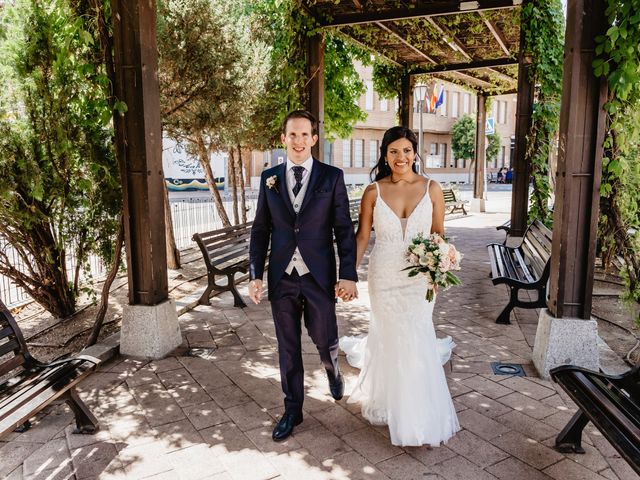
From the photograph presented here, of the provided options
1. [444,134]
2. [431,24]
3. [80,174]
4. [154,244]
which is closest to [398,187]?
[154,244]

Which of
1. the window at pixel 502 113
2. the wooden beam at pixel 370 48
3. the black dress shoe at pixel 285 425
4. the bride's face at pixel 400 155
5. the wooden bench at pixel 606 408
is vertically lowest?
the black dress shoe at pixel 285 425

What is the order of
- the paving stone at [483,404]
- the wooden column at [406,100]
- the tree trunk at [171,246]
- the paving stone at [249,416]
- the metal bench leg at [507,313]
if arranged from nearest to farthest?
the paving stone at [249,416] → the paving stone at [483,404] → the metal bench leg at [507,313] → the tree trunk at [171,246] → the wooden column at [406,100]

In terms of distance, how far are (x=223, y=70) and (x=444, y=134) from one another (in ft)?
131

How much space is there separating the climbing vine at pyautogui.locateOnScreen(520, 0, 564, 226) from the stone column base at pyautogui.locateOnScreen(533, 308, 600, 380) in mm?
5018

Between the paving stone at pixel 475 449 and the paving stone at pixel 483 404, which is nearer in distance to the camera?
the paving stone at pixel 475 449

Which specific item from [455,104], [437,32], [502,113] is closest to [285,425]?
[437,32]

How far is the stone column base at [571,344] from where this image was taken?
435 cm

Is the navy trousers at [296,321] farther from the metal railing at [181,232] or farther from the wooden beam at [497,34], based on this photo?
the wooden beam at [497,34]

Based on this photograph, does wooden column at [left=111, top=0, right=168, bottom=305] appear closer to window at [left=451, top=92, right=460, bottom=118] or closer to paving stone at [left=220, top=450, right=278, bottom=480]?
paving stone at [left=220, top=450, right=278, bottom=480]

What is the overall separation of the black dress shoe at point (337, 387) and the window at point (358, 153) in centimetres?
3676

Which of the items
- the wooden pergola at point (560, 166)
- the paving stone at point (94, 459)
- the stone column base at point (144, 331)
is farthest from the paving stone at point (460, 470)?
the stone column base at point (144, 331)

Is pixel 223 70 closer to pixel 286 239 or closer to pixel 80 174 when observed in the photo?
pixel 80 174

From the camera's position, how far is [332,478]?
3.05 metres

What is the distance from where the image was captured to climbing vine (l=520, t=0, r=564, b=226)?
27.3ft
